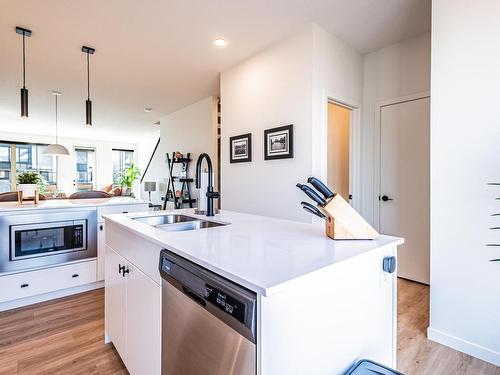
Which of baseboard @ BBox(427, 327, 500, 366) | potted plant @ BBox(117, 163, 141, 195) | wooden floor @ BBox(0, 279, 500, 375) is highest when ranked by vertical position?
potted plant @ BBox(117, 163, 141, 195)

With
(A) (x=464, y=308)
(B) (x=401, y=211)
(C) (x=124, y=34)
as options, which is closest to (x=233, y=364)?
(A) (x=464, y=308)

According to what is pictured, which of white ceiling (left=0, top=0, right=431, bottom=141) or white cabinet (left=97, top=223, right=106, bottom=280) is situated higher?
white ceiling (left=0, top=0, right=431, bottom=141)

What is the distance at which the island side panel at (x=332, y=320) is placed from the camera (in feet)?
2.36

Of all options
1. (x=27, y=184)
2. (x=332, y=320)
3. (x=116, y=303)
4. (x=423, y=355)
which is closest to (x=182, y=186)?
(x=27, y=184)

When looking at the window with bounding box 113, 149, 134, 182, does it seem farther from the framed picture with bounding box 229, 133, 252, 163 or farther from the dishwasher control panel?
the dishwasher control panel

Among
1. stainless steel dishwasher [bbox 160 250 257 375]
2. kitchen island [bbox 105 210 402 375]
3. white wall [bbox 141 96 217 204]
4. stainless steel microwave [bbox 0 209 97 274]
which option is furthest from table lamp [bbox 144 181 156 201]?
stainless steel dishwasher [bbox 160 250 257 375]

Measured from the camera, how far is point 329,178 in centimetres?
377

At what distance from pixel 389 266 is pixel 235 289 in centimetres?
71

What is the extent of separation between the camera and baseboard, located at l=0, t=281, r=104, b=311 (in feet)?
8.02

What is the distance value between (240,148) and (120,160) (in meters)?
8.42

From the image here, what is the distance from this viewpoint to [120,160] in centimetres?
1035

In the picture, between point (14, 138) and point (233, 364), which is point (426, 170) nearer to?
point (233, 364)

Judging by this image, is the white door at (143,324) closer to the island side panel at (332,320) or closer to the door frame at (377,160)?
the island side panel at (332,320)

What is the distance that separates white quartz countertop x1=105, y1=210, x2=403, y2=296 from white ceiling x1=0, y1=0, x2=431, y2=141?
200 centimetres
